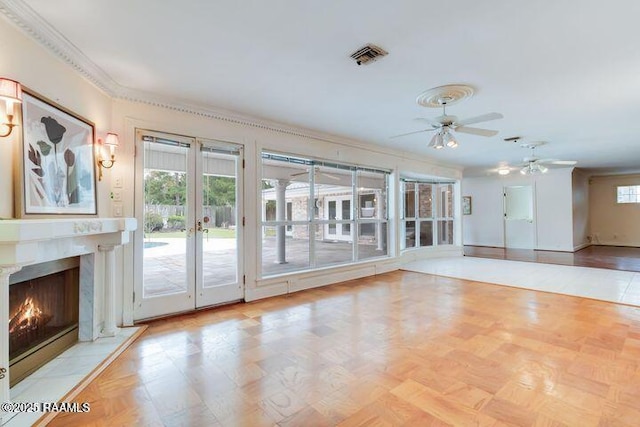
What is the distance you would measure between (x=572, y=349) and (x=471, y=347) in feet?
2.82

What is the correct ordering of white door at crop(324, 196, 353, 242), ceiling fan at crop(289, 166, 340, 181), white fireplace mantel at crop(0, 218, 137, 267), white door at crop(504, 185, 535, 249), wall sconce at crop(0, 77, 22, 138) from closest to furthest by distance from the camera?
white fireplace mantel at crop(0, 218, 137, 267), wall sconce at crop(0, 77, 22, 138), ceiling fan at crop(289, 166, 340, 181), white door at crop(324, 196, 353, 242), white door at crop(504, 185, 535, 249)

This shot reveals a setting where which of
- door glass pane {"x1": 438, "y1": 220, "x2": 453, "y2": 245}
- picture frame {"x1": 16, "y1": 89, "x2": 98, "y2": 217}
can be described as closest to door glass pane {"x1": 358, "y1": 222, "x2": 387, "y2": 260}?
door glass pane {"x1": 438, "y1": 220, "x2": 453, "y2": 245}

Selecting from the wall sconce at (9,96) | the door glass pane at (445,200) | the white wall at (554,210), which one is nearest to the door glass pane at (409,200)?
the door glass pane at (445,200)

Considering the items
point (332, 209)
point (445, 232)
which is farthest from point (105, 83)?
point (445, 232)

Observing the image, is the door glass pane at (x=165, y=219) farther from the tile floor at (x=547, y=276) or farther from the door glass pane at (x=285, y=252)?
the tile floor at (x=547, y=276)

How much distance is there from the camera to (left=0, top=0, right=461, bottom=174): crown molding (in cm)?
202

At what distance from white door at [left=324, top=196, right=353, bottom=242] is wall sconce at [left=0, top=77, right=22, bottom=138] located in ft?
13.7

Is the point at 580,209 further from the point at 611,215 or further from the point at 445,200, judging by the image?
the point at 445,200

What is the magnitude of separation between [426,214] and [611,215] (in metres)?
7.23

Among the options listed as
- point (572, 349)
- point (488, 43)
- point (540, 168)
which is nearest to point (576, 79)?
point (488, 43)

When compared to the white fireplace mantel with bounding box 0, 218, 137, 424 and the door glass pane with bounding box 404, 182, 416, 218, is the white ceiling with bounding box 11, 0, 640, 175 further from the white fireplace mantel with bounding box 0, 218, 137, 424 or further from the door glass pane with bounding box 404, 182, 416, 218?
the door glass pane with bounding box 404, 182, 416, 218

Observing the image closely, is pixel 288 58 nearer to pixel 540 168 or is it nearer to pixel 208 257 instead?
pixel 208 257

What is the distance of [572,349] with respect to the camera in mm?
2650

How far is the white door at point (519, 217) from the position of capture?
943 centimetres
